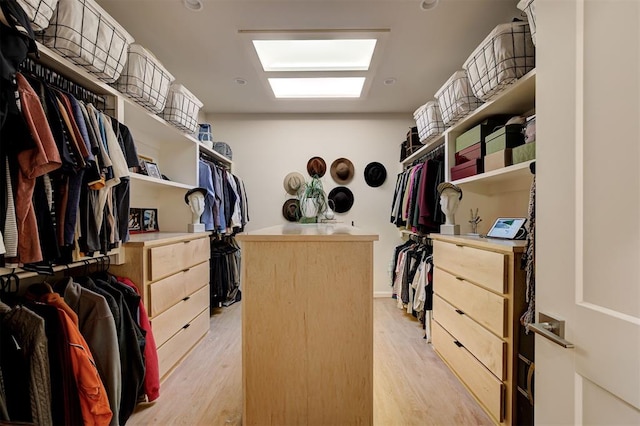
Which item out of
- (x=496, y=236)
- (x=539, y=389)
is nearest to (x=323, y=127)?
(x=496, y=236)

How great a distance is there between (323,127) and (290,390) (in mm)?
3227

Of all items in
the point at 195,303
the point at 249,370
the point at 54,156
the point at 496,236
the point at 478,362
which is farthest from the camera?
the point at 195,303

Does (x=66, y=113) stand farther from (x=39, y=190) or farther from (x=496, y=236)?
(x=496, y=236)

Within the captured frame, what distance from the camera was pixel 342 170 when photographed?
12.4ft

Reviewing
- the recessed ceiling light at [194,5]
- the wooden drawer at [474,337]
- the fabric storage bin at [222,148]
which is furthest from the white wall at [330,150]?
the recessed ceiling light at [194,5]

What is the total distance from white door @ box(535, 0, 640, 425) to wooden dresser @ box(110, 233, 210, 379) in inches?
74.8

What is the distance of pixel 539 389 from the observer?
755 mm

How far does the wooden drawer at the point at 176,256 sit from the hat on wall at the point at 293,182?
4.73ft

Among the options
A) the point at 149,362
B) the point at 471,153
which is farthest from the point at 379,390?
the point at 471,153

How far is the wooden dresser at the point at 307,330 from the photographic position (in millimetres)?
1201

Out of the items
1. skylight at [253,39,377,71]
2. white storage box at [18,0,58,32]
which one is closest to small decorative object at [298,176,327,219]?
skylight at [253,39,377,71]

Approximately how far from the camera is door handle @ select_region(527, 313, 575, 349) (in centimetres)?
64

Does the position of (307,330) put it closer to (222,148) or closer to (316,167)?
(316,167)

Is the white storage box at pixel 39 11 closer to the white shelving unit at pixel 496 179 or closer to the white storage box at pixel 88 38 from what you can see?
the white storage box at pixel 88 38
